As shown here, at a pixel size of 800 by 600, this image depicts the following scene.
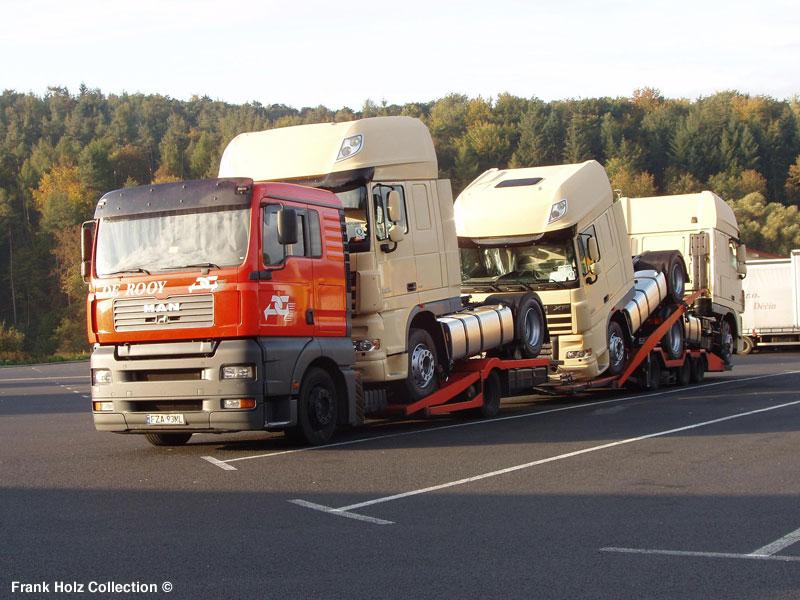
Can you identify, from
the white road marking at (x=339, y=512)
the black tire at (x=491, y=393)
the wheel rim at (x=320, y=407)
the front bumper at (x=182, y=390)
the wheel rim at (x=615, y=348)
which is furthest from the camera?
the wheel rim at (x=615, y=348)

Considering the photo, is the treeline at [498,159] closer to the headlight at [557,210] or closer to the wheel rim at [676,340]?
the wheel rim at [676,340]

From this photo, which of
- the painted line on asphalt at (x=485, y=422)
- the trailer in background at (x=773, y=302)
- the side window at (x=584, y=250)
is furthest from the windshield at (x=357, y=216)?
the trailer in background at (x=773, y=302)

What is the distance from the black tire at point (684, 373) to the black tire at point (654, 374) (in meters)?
1.15

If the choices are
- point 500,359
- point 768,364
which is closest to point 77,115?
point 768,364

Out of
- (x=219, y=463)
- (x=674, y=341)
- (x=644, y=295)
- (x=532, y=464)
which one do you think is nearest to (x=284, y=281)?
(x=219, y=463)

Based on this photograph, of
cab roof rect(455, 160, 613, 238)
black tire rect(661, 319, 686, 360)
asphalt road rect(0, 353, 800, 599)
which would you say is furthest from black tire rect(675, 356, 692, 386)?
asphalt road rect(0, 353, 800, 599)

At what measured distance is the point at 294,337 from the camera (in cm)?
1274

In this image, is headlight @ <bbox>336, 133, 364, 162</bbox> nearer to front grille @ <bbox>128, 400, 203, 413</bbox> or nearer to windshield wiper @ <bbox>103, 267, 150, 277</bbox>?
windshield wiper @ <bbox>103, 267, 150, 277</bbox>

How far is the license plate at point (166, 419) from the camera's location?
12289mm

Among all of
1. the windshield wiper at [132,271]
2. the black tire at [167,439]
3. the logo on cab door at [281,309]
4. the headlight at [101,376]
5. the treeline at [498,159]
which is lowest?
the black tire at [167,439]

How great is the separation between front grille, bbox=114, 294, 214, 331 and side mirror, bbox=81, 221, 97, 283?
697mm

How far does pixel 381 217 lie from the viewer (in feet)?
47.9

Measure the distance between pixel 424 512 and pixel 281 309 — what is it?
13.9ft

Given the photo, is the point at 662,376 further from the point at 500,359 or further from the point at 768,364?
the point at 768,364
